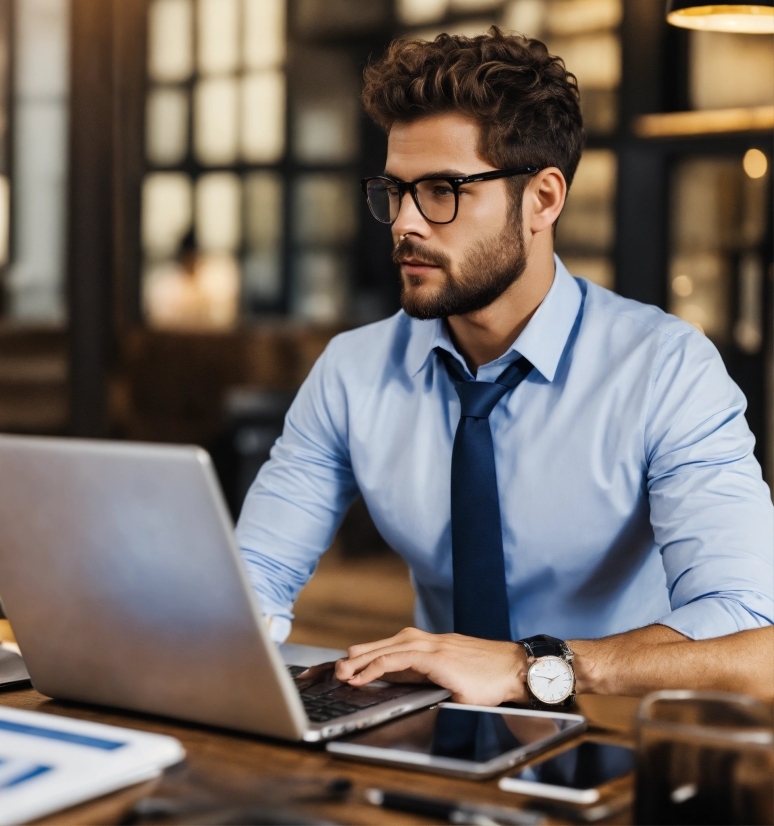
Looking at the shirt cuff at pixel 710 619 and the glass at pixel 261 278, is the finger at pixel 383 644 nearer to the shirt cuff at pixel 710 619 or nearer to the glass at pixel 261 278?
the shirt cuff at pixel 710 619

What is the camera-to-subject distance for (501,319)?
184 centimetres

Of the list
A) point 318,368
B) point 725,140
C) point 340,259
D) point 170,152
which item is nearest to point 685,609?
point 318,368

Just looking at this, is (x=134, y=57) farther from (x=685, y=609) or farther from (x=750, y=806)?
(x=750, y=806)

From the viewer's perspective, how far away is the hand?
1.20 metres

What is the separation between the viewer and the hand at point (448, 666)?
1195mm

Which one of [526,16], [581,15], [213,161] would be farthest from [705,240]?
[213,161]

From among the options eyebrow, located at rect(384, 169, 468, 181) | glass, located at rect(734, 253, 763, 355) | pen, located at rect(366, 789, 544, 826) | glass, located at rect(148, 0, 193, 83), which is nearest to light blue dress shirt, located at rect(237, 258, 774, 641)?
eyebrow, located at rect(384, 169, 468, 181)

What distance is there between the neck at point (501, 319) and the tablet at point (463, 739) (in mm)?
822

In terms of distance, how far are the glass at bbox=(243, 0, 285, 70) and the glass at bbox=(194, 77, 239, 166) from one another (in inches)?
6.7

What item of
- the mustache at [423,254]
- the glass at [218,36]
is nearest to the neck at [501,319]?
the mustache at [423,254]

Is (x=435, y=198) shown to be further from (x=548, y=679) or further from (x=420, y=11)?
(x=420, y=11)

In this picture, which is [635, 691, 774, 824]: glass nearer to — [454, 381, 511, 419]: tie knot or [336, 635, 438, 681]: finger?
[336, 635, 438, 681]: finger

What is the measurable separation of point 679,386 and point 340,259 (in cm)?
363

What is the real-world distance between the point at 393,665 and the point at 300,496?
2.21 feet
